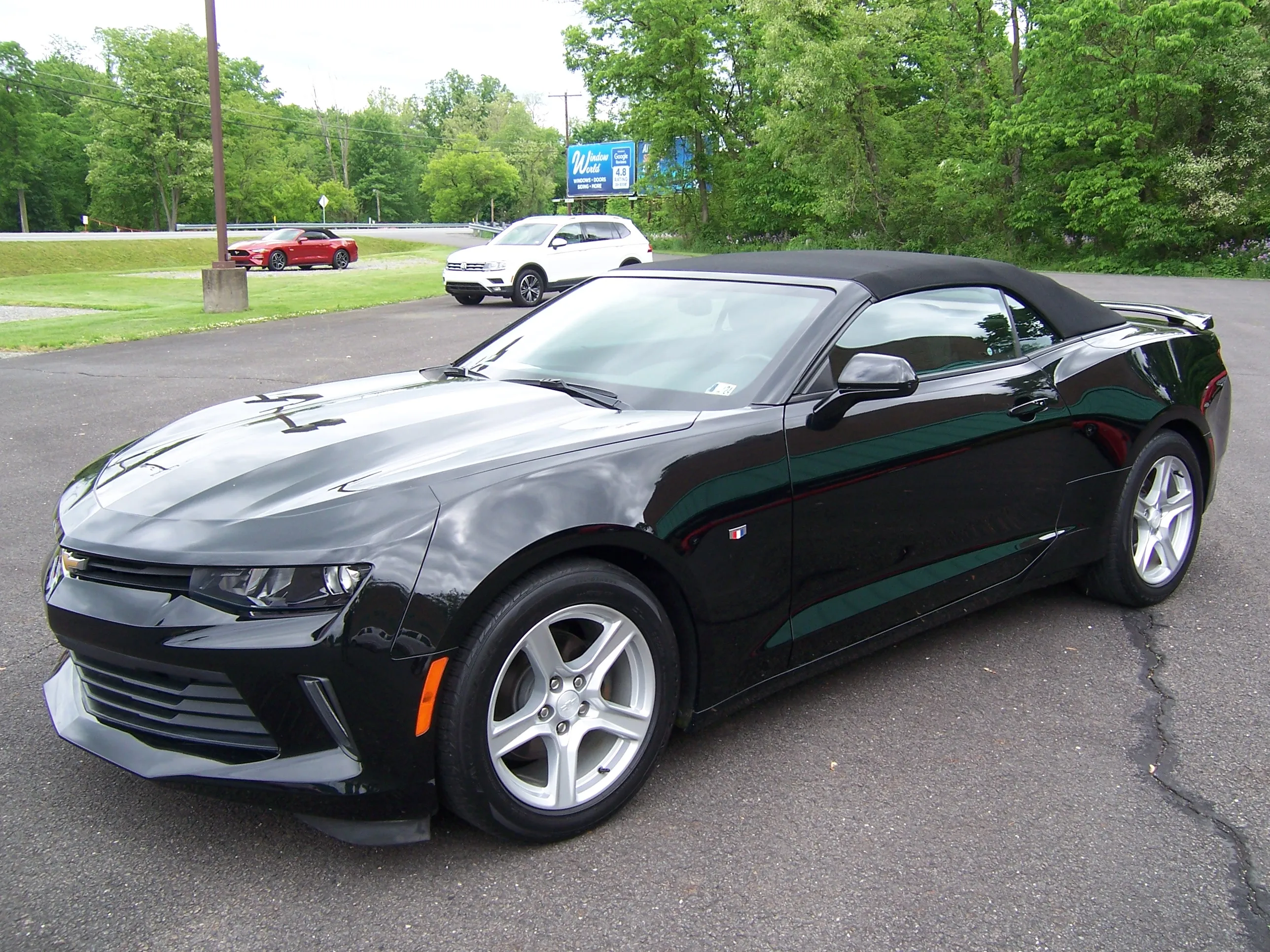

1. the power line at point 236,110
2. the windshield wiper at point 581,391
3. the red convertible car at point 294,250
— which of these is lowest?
the windshield wiper at point 581,391

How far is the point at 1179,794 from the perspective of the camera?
289 centimetres

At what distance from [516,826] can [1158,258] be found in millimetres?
33091

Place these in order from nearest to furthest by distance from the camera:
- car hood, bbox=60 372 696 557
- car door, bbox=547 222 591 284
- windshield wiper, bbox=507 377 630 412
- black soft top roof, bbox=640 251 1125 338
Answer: car hood, bbox=60 372 696 557, windshield wiper, bbox=507 377 630 412, black soft top roof, bbox=640 251 1125 338, car door, bbox=547 222 591 284

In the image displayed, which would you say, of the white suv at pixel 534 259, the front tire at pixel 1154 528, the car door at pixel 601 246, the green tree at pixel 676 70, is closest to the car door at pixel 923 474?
the front tire at pixel 1154 528

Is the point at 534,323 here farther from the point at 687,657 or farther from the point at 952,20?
the point at 952,20

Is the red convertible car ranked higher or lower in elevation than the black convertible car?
higher

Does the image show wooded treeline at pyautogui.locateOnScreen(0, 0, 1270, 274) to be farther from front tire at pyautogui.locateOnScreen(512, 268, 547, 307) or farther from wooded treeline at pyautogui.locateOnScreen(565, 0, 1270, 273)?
front tire at pyautogui.locateOnScreen(512, 268, 547, 307)

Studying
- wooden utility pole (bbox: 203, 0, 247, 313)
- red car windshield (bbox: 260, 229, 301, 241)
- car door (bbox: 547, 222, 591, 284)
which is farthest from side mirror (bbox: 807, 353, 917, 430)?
red car windshield (bbox: 260, 229, 301, 241)

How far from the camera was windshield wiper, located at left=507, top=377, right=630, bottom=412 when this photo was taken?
320 cm

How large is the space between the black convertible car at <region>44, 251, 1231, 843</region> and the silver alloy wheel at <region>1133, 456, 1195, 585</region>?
2cm

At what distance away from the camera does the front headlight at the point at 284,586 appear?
2273 millimetres

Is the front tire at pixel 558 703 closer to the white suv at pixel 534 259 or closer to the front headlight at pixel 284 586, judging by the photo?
the front headlight at pixel 284 586

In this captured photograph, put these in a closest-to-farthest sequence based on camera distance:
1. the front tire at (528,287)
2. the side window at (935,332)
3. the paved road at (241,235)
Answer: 1. the side window at (935,332)
2. the front tire at (528,287)
3. the paved road at (241,235)

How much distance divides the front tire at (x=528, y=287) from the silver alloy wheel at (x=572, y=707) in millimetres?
16941
